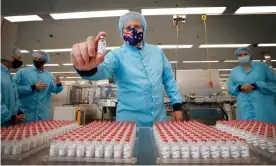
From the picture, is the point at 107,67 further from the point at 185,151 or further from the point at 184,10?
the point at 184,10

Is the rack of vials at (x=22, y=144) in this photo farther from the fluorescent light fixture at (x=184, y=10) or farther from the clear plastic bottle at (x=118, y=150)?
the fluorescent light fixture at (x=184, y=10)

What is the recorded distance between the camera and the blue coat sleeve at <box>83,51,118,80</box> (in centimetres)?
125

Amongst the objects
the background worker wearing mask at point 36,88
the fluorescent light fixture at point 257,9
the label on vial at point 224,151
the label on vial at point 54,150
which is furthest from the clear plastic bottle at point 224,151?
the fluorescent light fixture at point 257,9

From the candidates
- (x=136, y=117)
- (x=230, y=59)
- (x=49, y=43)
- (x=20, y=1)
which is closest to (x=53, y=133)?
(x=136, y=117)

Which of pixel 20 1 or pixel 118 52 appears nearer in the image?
pixel 118 52

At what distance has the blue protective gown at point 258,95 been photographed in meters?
2.53

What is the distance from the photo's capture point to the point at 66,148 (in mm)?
624

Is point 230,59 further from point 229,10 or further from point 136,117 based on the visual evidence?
point 136,117

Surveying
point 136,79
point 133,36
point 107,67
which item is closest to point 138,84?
point 136,79

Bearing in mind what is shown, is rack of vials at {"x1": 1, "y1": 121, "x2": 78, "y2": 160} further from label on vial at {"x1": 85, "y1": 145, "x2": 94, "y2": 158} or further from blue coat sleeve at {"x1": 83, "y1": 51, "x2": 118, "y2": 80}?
blue coat sleeve at {"x1": 83, "y1": 51, "x2": 118, "y2": 80}

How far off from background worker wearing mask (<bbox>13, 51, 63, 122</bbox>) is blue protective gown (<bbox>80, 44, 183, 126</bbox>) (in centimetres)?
165

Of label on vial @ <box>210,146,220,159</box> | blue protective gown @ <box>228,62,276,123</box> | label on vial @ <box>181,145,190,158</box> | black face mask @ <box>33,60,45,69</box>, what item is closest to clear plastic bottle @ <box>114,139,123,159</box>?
label on vial @ <box>181,145,190,158</box>

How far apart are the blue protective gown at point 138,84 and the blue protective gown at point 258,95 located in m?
1.58

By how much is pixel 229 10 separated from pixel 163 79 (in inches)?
113
